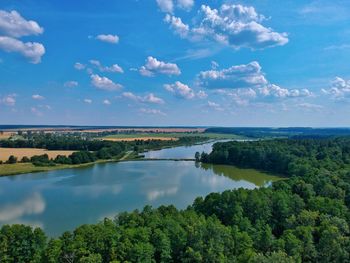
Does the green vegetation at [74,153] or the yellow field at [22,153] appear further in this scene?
the yellow field at [22,153]

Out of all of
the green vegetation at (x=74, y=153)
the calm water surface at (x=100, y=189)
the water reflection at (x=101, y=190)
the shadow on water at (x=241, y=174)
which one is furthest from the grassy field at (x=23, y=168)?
the shadow on water at (x=241, y=174)

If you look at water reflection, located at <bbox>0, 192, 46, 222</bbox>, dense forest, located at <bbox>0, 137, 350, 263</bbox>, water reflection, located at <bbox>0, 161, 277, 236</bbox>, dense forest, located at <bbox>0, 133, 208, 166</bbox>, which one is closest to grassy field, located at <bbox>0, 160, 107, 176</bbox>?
dense forest, located at <bbox>0, 133, 208, 166</bbox>

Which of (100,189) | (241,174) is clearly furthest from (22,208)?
(241,174)

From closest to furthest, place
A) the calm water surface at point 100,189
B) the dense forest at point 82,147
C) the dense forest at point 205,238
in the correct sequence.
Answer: the dense forest at point 205,238 → the calm water surface at point 100,189 → the dense forest at point 82,147

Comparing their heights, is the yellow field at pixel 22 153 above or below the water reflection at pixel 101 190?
above

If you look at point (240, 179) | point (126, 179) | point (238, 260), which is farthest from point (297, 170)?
point (238, 260)

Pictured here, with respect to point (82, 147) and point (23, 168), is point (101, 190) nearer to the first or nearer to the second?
point (23, 168)

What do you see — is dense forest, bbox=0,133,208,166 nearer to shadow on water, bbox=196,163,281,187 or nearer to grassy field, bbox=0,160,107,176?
grassy field, bbox=0,160,107,176

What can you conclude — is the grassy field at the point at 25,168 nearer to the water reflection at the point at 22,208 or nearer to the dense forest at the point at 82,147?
the dense forest at the point at 82,147

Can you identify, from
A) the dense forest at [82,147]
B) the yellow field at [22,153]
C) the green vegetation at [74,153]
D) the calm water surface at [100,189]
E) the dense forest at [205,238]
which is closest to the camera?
the dense forest at [205,238]
